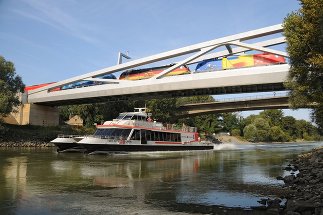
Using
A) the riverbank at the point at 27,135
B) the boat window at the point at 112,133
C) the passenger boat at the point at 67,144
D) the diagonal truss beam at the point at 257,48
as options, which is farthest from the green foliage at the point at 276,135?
the passenger boat at the point at 67,144

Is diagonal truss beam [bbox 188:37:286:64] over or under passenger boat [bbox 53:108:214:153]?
over

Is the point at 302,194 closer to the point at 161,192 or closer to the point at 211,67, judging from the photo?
the point at 161,192

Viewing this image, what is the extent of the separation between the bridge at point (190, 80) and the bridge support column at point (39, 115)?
467 mm

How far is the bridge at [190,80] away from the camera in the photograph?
122 feet

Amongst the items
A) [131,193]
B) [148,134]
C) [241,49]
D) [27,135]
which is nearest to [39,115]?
[27,135]

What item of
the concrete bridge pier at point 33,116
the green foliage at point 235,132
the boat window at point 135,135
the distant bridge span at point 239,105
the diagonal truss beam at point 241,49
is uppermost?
the diagonal truss beam at point 241,49

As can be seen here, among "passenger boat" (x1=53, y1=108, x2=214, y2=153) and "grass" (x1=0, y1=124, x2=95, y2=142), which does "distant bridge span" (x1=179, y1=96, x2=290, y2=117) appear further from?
"passenger boat" (x1=53, y1=108, x2=214, y2=153)

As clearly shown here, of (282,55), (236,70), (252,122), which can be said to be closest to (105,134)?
(236,70)

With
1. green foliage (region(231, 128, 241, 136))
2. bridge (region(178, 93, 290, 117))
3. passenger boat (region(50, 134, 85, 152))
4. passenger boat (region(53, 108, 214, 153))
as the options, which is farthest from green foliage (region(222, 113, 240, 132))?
passenger boat (region(50, 134, 85, 152))

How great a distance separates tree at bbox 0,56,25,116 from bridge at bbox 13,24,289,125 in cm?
726

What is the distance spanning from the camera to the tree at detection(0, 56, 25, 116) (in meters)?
40.7

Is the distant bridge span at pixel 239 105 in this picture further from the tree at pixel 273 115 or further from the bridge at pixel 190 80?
the tree at pixel 273 115

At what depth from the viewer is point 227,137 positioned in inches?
3757

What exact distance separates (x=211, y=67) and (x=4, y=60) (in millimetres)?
25667
